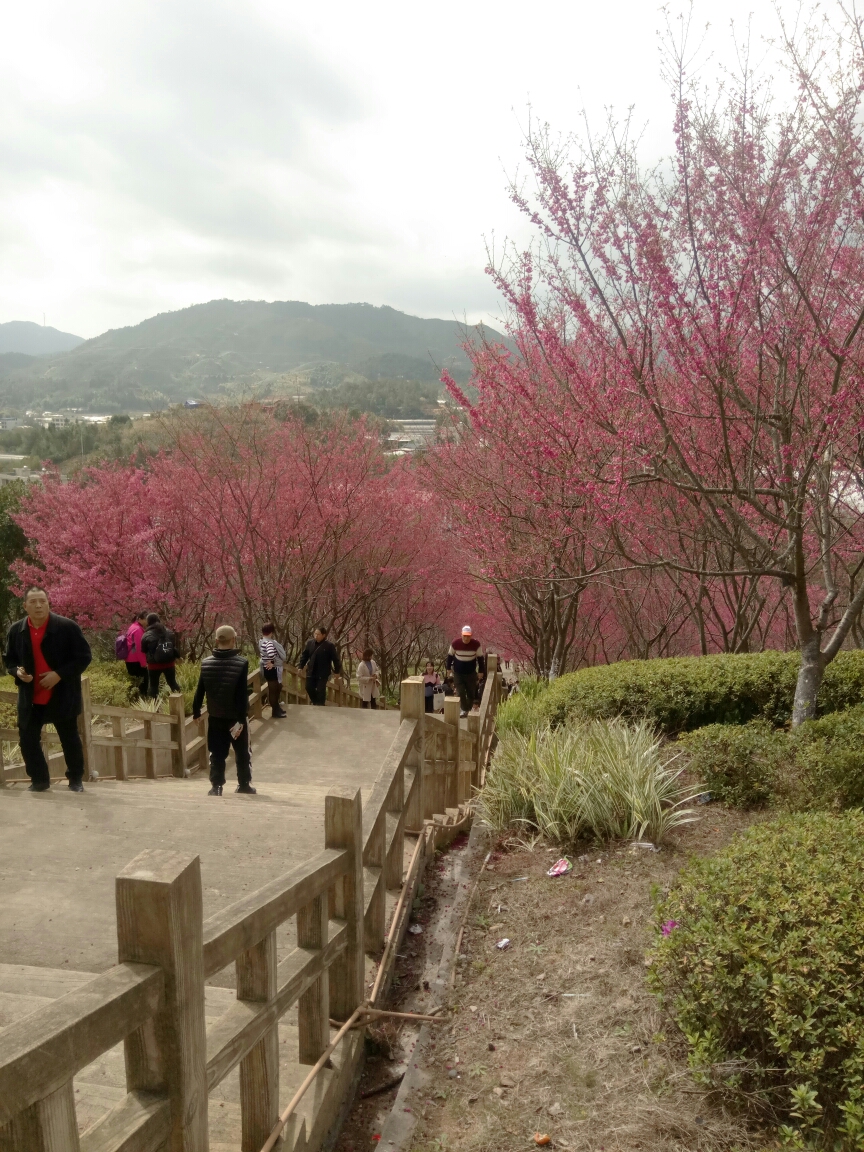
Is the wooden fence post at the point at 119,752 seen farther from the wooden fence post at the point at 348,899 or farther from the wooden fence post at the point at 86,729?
the wooden fence post at the point at 348,899

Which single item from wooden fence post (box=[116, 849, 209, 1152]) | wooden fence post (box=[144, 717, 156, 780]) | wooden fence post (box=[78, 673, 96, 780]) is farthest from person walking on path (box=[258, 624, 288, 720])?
wooden fence post (box=[116, 849, 209, 1152])

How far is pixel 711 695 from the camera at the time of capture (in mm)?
7707

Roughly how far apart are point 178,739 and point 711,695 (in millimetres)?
5711

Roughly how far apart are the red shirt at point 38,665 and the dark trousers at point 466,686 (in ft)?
23.2

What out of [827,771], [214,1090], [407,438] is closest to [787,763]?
[827,771]

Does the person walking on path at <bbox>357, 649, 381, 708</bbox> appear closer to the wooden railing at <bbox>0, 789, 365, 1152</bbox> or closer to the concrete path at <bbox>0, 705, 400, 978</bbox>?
the concrete path at <bbox>0, 705, 400, 978</bbox>

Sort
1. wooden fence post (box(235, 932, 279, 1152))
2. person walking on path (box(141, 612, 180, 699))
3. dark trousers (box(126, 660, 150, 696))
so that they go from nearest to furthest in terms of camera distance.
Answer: wooden fence post (box(235, 932, 279, 1152)), person walking on path (box(141, 612, 180, 699)), dark trousers (box(126, 660, 150, 696))

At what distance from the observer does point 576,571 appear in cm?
1035

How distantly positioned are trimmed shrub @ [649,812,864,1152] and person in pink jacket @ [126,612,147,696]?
9444 millimetres

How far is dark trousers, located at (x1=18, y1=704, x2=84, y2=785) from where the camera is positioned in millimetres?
5840

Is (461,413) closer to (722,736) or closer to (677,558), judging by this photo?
(677,558)

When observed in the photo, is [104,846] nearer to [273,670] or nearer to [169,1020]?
[169,1020]

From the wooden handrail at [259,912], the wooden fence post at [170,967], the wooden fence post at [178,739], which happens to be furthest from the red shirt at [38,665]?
the wooden fence post at [170,967]

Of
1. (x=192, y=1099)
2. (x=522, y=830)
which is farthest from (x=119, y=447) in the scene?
(x=192, y=1099)
